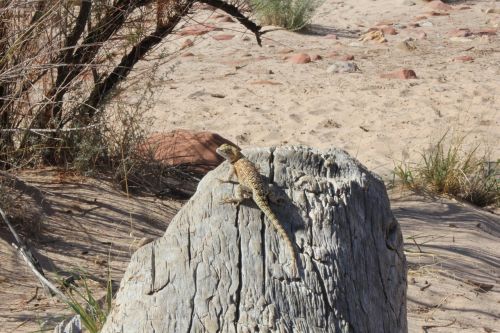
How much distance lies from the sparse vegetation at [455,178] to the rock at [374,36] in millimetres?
5134

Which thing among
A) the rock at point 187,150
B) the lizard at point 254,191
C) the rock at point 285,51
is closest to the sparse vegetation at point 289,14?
the rock at point 285,51

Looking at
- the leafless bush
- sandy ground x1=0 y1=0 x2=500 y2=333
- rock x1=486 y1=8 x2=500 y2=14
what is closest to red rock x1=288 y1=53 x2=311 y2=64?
sandy ground x1=0 y1=0 x2=500 y2=333

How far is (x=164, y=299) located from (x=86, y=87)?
365 cm

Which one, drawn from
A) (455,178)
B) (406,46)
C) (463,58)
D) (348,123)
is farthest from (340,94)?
(455,178)

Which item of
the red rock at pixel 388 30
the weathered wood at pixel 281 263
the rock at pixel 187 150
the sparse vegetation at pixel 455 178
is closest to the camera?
the weathered wood at pixel 281 263

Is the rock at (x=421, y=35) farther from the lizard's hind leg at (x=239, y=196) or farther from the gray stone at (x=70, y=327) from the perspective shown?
the lizard's hind leg at (x=239, y=196)

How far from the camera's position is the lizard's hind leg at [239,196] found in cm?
262

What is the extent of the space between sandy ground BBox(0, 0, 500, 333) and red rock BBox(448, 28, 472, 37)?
14 centimetres

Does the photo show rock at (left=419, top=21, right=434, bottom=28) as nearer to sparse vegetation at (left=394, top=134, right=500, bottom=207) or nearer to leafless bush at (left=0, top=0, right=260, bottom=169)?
sparse vegetation at (left=394, top=134, right=500, bottom=207)

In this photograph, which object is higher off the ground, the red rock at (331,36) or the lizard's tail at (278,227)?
the red rock at (331,36)

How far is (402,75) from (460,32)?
279 cm

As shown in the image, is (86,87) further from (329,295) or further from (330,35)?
(330,35)

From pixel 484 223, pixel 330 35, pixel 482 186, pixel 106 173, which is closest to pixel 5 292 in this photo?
pixel 106 173

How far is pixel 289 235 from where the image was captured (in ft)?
8.39
